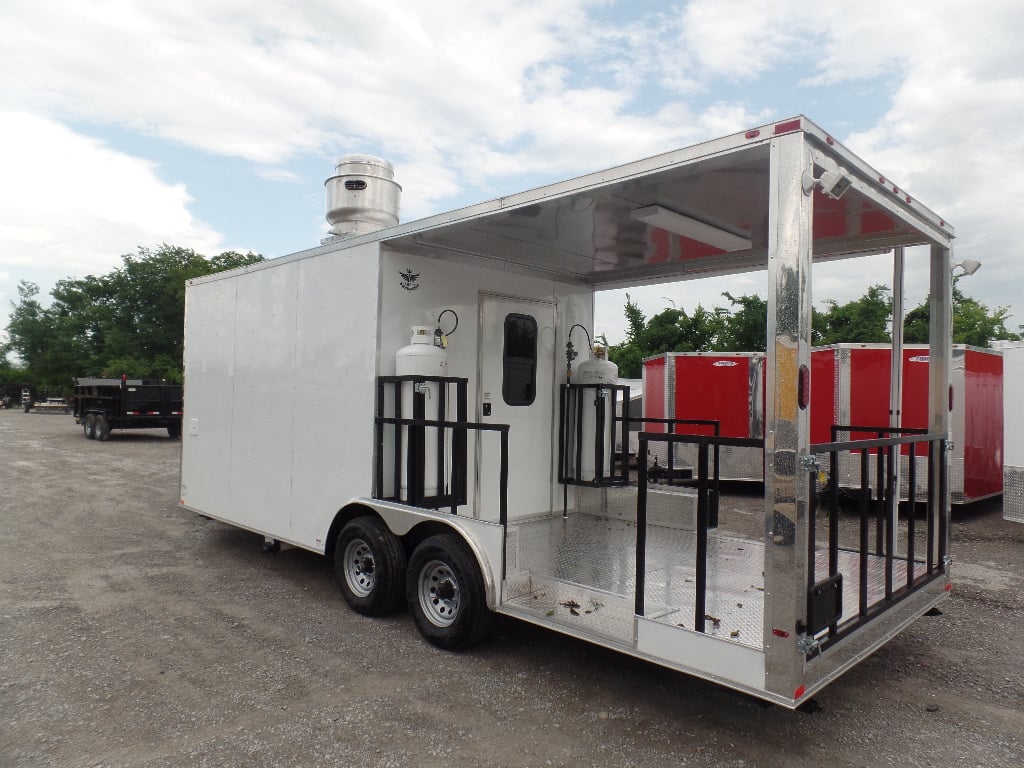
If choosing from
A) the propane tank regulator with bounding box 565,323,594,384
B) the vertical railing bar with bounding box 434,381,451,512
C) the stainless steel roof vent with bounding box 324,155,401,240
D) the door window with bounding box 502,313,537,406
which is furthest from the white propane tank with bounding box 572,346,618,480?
the stainless steel roof vent with bounding box 324,155,401,240

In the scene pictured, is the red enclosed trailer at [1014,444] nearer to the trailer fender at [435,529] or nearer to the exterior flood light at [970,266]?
the exterior flood light at [970,266]

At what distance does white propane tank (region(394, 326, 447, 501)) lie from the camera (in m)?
4.66

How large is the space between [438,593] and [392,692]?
741 millimetres

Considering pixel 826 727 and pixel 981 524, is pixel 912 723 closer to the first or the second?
pixel 826 727

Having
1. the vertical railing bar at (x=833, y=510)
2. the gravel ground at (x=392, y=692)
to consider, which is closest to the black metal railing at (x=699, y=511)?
the vertical railing bar at (x=833, y=510)

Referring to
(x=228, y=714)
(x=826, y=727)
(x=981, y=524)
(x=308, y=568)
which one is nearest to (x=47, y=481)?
(x=308, y=568)

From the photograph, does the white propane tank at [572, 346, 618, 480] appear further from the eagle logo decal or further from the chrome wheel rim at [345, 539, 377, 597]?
the chrome wheel rim at [345, 539, 377, 597]

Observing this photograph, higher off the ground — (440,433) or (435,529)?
(440,433)

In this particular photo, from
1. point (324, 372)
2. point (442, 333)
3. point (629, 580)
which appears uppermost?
point (442, 333)

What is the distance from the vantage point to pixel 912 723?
11.2 feet

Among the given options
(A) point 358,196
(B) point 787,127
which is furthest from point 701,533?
(A) point 358,196

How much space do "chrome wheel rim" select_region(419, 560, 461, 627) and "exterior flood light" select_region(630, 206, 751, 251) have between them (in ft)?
7.87

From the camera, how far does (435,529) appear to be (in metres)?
4.37

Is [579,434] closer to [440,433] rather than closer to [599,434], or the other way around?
[599,434]
